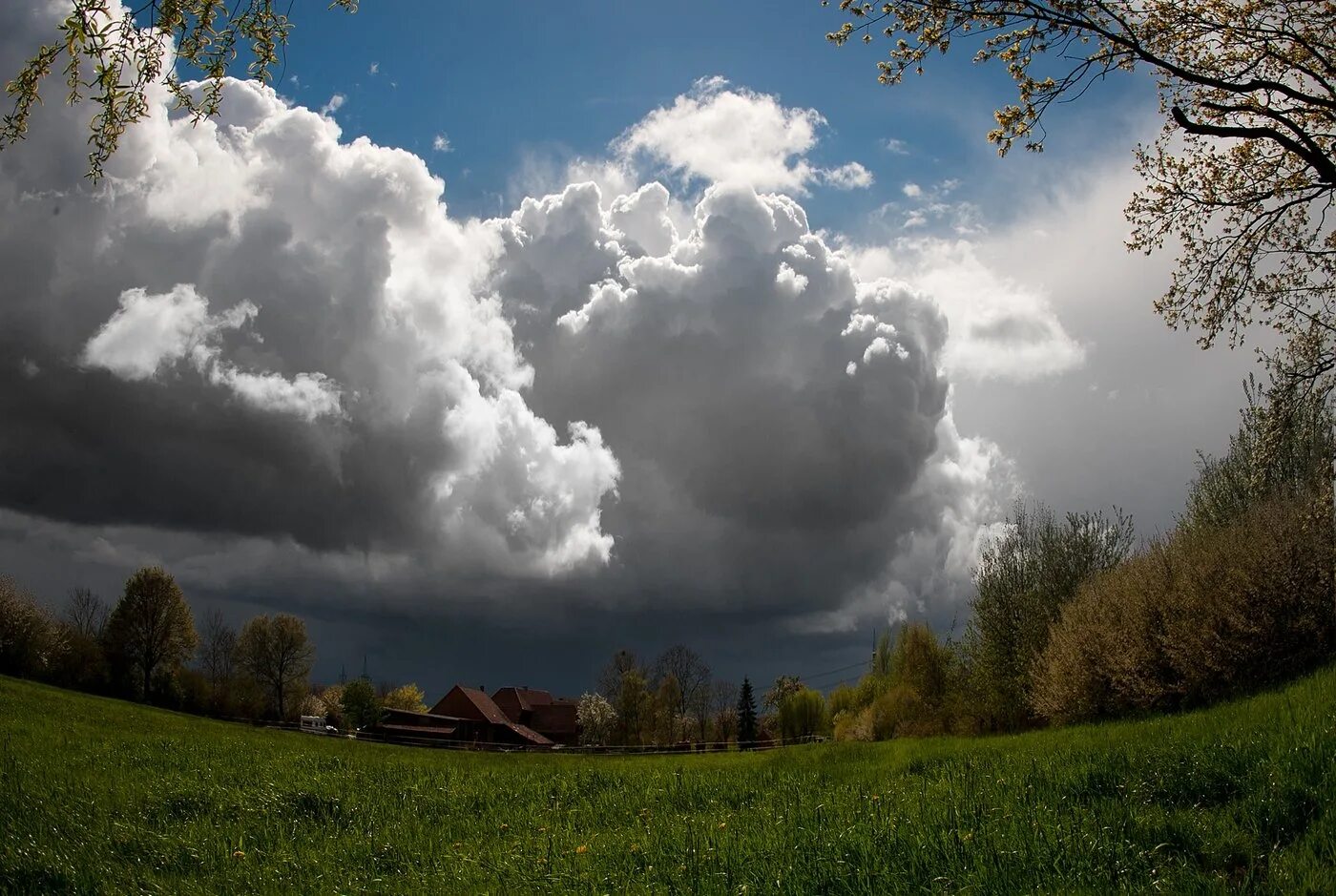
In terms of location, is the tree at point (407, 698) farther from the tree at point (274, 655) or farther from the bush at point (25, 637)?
the bush at point (25, 637)

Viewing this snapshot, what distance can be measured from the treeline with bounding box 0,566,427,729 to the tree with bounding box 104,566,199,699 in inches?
3.3

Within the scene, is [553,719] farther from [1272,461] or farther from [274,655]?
[1272,461]

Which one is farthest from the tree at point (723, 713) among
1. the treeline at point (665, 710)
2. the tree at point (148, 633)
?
the tree at point (148, 633)

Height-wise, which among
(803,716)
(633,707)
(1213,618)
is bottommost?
(633,707)

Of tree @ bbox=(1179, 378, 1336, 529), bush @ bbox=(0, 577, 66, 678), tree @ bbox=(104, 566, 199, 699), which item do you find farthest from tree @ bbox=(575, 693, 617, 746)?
tree @ bbox=(1179, 378, 1336, 529)

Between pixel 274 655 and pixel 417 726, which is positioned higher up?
pixel 274 655

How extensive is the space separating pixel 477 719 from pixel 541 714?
28.5m

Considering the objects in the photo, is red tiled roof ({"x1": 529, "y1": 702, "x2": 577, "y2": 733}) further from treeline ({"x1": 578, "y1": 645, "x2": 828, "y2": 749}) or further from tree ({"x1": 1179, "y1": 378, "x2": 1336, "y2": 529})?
tree ({"x1": 1179, "y1": 378, "x2": 1336, "y2": 529})

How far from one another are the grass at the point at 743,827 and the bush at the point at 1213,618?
954 centimetres

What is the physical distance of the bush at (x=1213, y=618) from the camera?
21500 mm

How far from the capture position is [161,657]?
256 feet

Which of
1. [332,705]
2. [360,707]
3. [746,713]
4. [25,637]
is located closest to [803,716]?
[746,713]

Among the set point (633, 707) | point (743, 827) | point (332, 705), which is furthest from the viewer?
point (332, 705)

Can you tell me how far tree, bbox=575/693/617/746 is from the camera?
110 meters
